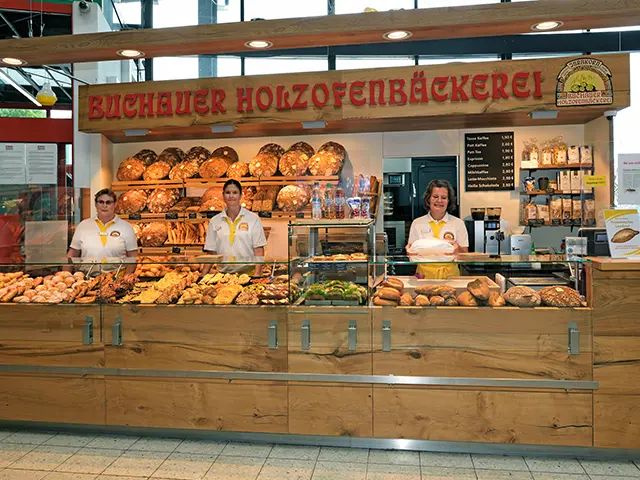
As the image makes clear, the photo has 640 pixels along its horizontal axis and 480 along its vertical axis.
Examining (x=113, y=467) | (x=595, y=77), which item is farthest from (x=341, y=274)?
(x=595, y=77)

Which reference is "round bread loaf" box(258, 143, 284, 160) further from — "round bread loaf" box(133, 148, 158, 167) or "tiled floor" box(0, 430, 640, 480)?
"tiled floor" box(0, 430, 640, 480)

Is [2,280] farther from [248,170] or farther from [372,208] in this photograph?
[372,208]

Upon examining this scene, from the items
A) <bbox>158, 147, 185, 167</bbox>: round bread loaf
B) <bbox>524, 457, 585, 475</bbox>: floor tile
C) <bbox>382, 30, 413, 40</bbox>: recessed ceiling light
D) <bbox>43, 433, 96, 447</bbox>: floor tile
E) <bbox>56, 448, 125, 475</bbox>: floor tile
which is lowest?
<bbox>56, 448, 125, 475</bbox>: floor tile

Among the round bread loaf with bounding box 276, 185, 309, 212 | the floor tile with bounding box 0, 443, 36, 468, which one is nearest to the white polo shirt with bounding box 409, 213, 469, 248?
the round bread loaf with bounding box 276, 185, 309, 212

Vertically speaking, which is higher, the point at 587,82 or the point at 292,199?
the point at 587,82

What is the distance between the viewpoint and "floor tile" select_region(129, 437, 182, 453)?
334 centimetres

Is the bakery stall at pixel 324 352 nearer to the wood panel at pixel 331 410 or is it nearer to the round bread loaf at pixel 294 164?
the wood panel at pixel 331 410

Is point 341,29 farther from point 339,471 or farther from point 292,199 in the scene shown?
point 339,471

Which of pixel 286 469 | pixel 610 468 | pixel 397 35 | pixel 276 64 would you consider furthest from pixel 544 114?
pixel 276 64

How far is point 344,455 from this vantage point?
3.20 meters

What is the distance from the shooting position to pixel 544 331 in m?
3.07

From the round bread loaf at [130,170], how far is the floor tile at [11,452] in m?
3.28

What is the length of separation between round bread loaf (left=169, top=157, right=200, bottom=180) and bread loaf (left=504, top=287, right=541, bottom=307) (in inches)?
153

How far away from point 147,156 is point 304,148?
1792 millimetres
